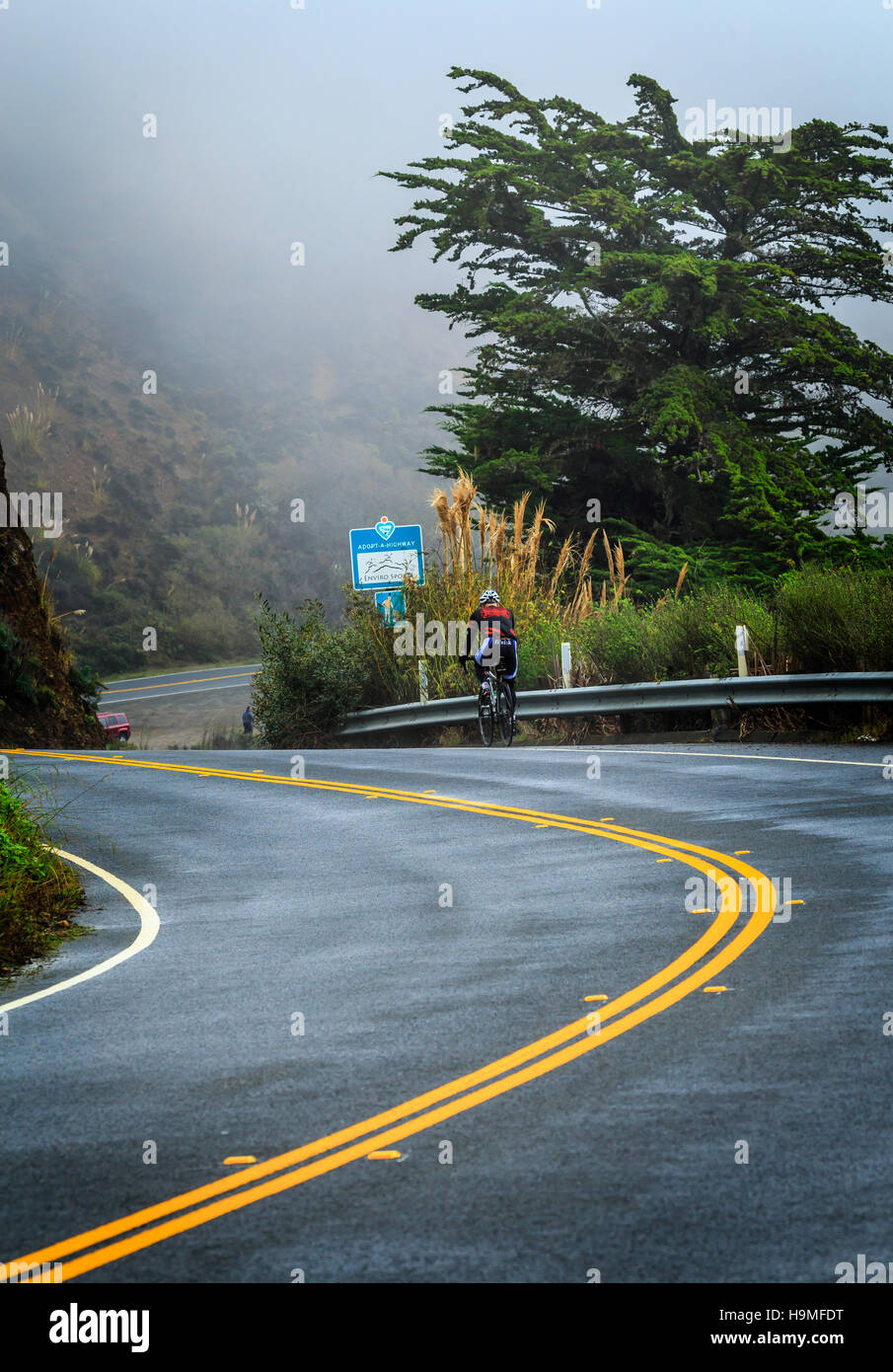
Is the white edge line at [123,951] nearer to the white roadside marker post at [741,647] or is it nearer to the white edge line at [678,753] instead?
the white edge line at [678,753]

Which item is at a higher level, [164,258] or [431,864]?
[164,258]

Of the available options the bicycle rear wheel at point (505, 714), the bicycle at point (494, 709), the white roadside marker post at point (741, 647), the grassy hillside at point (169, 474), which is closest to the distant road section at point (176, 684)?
the grassy hillside at point (169, 474)

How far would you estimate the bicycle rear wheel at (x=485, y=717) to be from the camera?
2224cm

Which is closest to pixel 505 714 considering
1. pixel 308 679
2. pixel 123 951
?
pixel 308 679

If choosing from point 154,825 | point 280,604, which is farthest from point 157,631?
point 154,825

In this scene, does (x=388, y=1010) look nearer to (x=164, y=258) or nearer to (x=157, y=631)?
(x=157, y=631)

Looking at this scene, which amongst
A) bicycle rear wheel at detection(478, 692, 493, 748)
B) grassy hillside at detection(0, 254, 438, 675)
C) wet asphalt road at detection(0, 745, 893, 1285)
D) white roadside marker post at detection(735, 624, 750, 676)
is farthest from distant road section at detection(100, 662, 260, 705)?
wet asphalt road at detection(0, 745, 893, 1285)

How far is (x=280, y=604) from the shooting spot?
86.0m

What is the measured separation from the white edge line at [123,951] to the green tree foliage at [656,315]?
21.9 m

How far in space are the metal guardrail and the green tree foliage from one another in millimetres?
9258

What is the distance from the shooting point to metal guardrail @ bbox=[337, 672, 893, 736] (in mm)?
18203

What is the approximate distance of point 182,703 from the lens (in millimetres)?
61531

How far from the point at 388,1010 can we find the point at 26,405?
89.6m

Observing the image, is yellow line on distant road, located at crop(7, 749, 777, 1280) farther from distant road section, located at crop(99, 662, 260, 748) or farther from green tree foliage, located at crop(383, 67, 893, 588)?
distant road section, located at crop(99, 662, 260, 748)
